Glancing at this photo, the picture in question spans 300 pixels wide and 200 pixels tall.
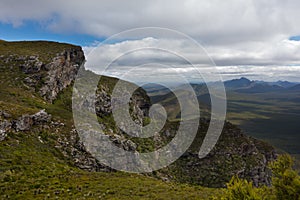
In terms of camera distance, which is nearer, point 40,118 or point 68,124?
point 40,118

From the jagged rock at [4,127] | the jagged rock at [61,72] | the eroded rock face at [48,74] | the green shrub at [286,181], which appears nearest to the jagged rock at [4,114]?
the jagged rock at [4,127]

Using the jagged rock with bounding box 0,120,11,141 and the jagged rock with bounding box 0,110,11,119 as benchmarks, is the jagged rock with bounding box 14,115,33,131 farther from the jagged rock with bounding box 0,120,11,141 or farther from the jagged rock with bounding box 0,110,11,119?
the jagged rock with bounding box 0,110,11,119

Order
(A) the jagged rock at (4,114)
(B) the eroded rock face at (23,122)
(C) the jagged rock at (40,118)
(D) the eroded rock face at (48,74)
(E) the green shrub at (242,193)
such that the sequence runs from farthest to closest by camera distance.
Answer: (D) the eroded rock face at (48,74)
(C) the jagged rock at (40,118)
(A) the jagged rock at (4,114)
(B) the eroded rock face at (23,122)
(E) the green shrub at (242,193)

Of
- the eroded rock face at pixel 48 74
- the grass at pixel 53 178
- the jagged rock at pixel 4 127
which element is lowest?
the grass at pixel 53 178

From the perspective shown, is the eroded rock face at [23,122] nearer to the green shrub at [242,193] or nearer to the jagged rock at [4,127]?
the jagged rock at [4,127]

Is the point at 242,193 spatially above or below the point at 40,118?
below

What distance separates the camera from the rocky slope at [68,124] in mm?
50625

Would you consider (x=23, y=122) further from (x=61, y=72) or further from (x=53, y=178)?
(x=61, y=72)

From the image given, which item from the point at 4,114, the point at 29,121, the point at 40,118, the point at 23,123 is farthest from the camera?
the point at 40,118

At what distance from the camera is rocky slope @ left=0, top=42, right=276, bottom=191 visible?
50.6 meters

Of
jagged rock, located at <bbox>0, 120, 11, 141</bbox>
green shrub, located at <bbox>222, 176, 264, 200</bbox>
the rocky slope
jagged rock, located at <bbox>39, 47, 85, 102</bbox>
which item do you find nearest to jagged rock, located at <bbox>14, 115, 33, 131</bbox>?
the rocky slope

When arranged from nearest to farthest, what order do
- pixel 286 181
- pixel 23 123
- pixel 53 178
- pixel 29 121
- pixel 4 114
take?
pixel 286 181 < pixel 53 178 < pixel 4 114 < pixel 23 123 < pixel 29 121

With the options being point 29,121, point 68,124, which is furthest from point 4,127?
point 68,124

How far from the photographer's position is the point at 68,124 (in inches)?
2292
